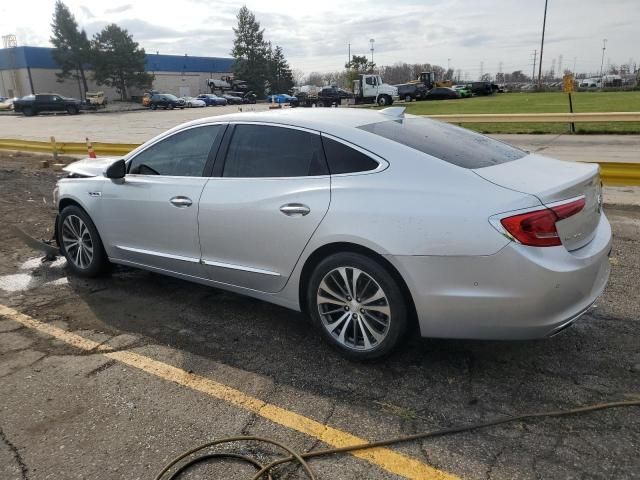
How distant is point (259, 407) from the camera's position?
3.01 metres

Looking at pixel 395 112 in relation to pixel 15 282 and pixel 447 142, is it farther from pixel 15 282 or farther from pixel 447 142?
pixel 15 282

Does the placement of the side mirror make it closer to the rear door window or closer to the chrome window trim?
the rear door window

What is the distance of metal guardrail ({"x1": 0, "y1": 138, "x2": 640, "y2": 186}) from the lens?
7.35 m

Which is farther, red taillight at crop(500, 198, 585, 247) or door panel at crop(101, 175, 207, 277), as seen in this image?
door panel at crop(101, 175, 207, 277)

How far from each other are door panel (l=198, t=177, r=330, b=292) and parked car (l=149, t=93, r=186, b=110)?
55267 millimetres

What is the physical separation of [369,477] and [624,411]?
144cm

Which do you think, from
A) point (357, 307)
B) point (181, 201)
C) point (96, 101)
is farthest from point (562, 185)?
point (96, 101)

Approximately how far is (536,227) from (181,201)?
258 centimetres

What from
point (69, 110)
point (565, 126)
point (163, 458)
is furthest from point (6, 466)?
point (69, 110)

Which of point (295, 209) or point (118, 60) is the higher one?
point (118, 60)

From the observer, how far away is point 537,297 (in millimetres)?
2820

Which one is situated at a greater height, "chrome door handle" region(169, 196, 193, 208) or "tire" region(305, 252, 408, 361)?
"chrome door handle" region(169, 196, 193, 208)

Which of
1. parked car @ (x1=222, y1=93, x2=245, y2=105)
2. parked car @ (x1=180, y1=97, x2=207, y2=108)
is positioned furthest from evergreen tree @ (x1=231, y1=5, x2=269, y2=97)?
parked car @ (x1=180, y1=97, x2=207, y2=108)

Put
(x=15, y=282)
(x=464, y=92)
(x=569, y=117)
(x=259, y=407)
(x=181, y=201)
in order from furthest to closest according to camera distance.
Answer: (x=464, y=92) → (x=569, y=117) → (x=15, y=282) → (x=181, y=201) → (x=259, y=407)
